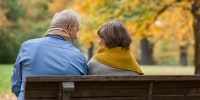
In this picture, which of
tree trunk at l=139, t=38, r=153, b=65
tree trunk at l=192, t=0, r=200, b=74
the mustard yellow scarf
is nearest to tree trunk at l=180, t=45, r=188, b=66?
tree trunk at l=139, t=38, r=153, b=65

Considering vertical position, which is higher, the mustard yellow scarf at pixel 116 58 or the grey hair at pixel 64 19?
the grey hair at pixel 64 19

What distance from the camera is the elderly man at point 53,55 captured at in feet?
14.3

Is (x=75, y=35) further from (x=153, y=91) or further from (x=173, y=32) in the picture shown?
(x=173, y=32)

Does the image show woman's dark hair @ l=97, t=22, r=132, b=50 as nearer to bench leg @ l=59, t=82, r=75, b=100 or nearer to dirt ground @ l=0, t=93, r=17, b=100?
bench leg @ l=59, t=82, r=75, b=100

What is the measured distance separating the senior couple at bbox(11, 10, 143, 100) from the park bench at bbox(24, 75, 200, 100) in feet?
1.12

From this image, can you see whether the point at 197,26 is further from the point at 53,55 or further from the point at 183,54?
the point at 183,54

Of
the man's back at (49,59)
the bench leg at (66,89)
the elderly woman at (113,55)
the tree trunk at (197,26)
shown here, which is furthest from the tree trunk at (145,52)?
the bench leg at (66,89)

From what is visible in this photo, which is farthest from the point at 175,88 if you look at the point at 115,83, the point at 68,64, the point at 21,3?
the point at 21,3

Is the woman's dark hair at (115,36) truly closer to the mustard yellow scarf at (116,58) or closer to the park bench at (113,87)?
the mustard yellow scarf at (116,58)

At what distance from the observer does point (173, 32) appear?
2784 centimetres

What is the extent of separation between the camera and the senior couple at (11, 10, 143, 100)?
4.35 metres

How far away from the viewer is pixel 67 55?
4.41 meters

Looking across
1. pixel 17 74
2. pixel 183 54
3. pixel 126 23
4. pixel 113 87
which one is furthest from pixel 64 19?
pixel 183 54

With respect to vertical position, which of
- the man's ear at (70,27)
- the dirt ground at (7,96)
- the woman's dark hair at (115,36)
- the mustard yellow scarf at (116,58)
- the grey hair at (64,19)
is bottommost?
the dirt ground at (7,96)
